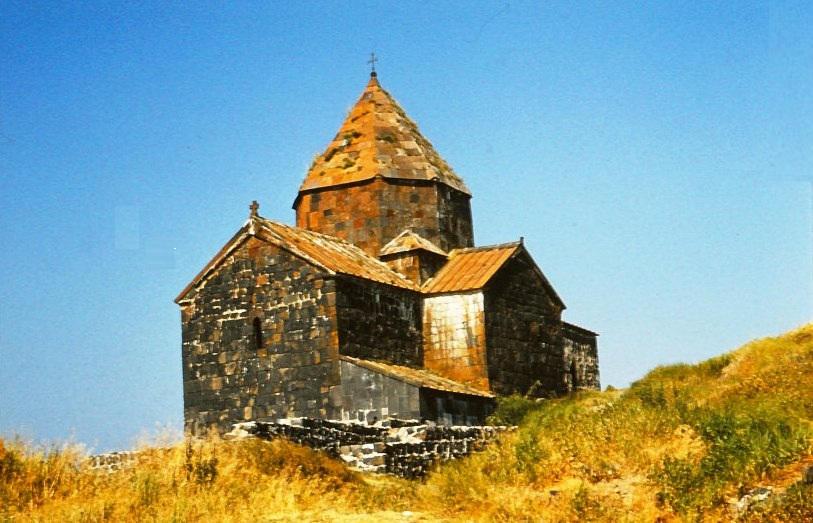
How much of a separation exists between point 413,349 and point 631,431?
1165cm

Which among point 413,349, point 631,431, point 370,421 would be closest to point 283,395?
point 370,421

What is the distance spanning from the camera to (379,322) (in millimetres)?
23453

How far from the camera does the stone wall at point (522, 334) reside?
81.3 ft

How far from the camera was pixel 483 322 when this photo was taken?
24484 millimetres

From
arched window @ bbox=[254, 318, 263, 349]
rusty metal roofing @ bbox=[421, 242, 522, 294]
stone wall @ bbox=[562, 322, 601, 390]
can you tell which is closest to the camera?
arched window @ bbox=[254, 318, 263, 349]

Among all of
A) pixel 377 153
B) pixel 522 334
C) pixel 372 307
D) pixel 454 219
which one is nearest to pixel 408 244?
pixel 454 219

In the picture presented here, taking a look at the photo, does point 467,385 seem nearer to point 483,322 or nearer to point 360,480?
point 483,322

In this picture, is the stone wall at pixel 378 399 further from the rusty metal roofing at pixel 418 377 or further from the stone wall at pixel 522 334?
the stone wall at pixel 522 334

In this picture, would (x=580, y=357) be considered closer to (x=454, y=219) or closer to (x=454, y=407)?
(x=454, y=219)

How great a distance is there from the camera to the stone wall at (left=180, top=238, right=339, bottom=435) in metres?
22.1

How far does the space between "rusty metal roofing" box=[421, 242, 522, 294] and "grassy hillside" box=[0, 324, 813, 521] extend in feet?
33.7

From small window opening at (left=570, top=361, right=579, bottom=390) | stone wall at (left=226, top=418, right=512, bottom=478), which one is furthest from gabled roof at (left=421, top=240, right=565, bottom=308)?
stone wall at (left=226, top=418, right=512, bottom=478)

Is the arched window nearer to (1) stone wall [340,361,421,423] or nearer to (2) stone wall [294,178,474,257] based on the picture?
(1) stone wall [340,361,421,423]

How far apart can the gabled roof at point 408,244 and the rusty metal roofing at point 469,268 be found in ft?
1.74
